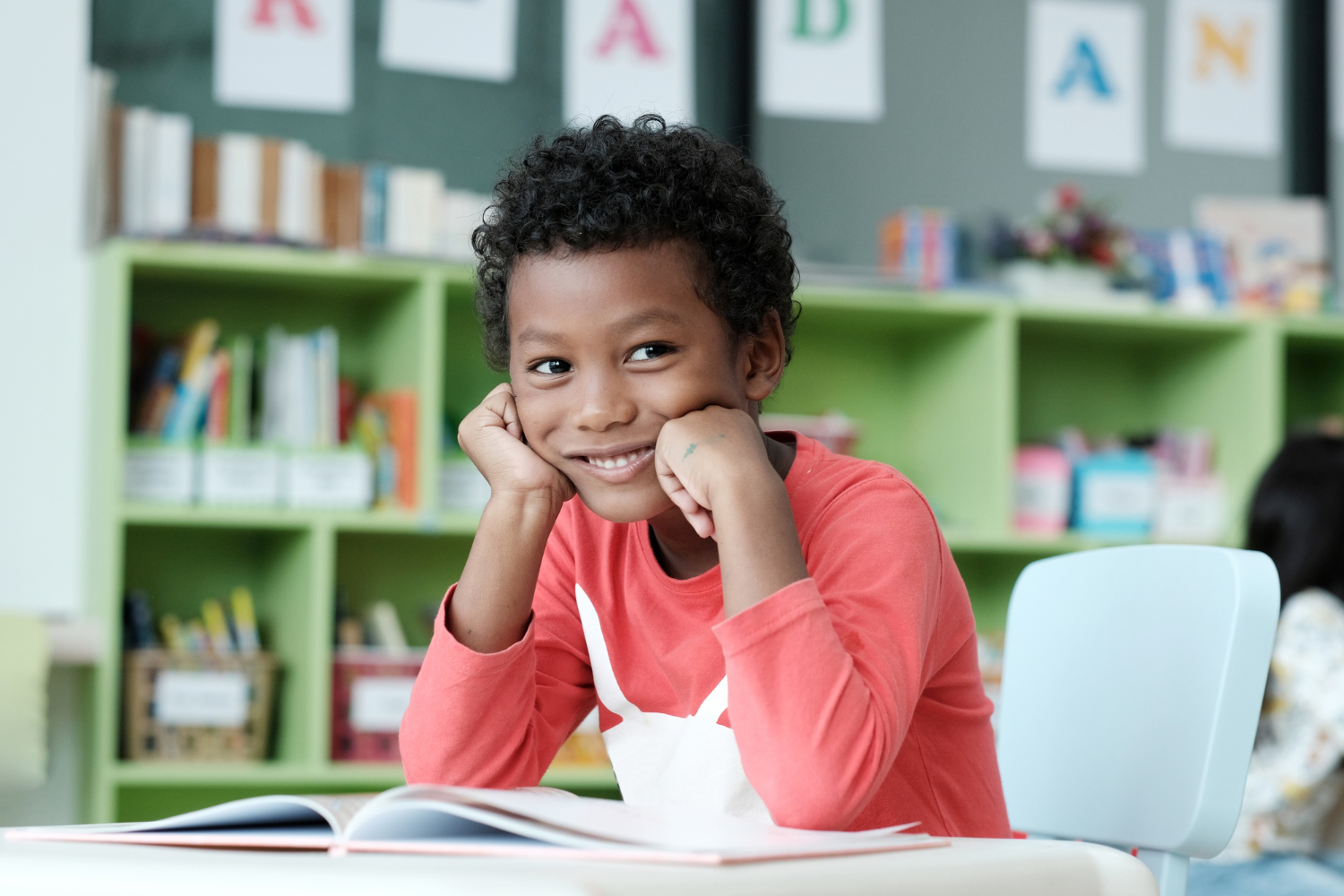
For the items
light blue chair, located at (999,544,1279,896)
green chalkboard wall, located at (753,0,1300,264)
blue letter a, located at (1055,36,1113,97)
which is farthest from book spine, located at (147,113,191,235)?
blue letter a, located at (1055,36,1113,97)

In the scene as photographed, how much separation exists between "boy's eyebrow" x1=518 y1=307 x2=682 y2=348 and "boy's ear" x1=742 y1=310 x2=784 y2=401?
0.11 meters

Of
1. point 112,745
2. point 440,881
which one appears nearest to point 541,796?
point 440,881

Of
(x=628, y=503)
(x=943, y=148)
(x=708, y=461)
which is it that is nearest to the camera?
(x=708, y=461)

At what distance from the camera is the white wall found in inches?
101

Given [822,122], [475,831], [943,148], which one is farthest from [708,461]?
[943,148]

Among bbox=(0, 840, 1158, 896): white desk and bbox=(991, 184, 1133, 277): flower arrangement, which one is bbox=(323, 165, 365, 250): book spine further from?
bbox=(0, 840, 1158, 896): white desk

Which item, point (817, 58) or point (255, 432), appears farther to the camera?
point (817, 58)

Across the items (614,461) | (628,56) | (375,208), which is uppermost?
(628,56)

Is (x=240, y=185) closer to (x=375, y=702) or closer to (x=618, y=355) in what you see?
(x=375, y=702)

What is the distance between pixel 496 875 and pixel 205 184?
7.44 ft

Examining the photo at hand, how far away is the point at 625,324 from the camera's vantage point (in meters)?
0.97

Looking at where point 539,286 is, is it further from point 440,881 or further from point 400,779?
point 400,779

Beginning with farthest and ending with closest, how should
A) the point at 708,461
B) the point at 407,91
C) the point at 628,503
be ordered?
the point at 407,91 < the point at 628,503 < the point at 708,461

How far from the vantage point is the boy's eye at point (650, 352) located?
3.25 feet
